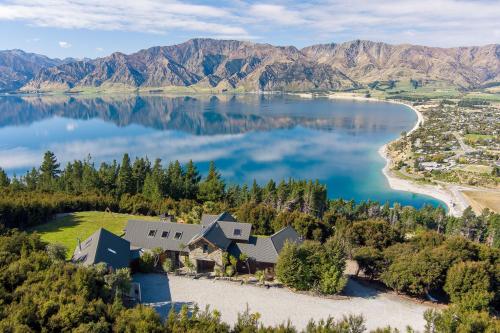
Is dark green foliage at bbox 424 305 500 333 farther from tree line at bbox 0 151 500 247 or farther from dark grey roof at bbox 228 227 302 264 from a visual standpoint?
tree line at bbox 0 151 500 247

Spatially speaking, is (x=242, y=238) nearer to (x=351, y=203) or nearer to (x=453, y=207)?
(x=351, y=203)

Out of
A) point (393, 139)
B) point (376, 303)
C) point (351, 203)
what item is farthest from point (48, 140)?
point (376, 303)

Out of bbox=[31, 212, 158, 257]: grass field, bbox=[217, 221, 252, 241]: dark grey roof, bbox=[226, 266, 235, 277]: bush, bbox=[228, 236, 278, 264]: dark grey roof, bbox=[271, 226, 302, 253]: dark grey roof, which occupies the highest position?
bbox=[217, 221, 252, 241]: dark grey roof

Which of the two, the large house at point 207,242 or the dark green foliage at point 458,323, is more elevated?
the dark green foliage at point 458,323

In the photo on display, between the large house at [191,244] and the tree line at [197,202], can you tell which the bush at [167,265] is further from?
the tree line at [197,202]

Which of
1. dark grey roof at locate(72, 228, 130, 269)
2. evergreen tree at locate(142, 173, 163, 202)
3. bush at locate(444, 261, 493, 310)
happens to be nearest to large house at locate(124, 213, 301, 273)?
dark grey roof at locate(72, 228, 130, 269)

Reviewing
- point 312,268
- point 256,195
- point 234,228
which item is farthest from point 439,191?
point 312,268

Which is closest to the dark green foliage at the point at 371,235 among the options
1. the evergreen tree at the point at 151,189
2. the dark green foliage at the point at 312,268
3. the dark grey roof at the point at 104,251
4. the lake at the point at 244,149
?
the dark green foliage at the point at 312,268
